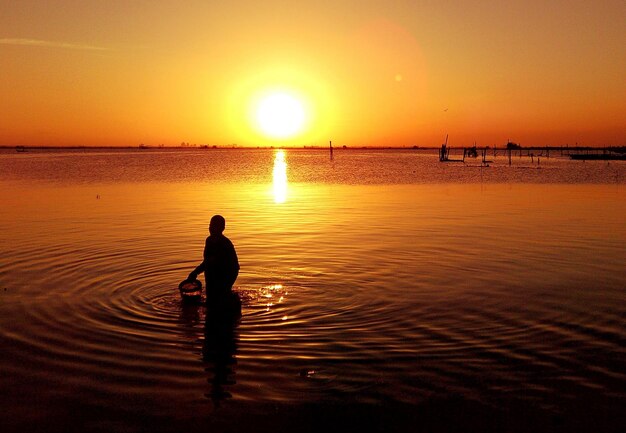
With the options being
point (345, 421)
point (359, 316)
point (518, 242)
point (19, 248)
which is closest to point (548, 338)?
point (359, 316)

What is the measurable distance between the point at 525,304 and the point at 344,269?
5.03 m

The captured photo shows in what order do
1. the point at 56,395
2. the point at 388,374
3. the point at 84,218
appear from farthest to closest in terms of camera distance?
1. the point at 84,218
2. the point at 388,374
3. the point at 56,395

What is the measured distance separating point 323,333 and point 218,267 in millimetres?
2661

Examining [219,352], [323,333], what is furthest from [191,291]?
[323,333]

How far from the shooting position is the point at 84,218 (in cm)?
2603

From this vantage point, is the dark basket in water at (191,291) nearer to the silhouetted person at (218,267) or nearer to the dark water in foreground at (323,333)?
the dark water in foreground at (323,333)

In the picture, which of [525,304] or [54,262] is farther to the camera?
[54,262]

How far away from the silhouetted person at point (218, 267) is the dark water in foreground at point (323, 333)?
16.0 inches

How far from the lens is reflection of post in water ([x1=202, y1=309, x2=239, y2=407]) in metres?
7.38

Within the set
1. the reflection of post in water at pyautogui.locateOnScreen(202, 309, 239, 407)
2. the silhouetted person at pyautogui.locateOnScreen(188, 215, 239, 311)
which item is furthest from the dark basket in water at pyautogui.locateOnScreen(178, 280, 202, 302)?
the reflection of post in water at pyautogui.locateOnScreen(202, 309, 239, 407)

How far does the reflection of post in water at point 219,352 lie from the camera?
7.38 meters

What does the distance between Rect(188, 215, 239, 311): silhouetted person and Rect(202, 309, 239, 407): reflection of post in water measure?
0.37m

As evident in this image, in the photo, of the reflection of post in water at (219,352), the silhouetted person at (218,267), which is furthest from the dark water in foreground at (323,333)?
the silhouetted person at (218,267)

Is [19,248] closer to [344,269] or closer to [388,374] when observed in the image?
[344,269]
